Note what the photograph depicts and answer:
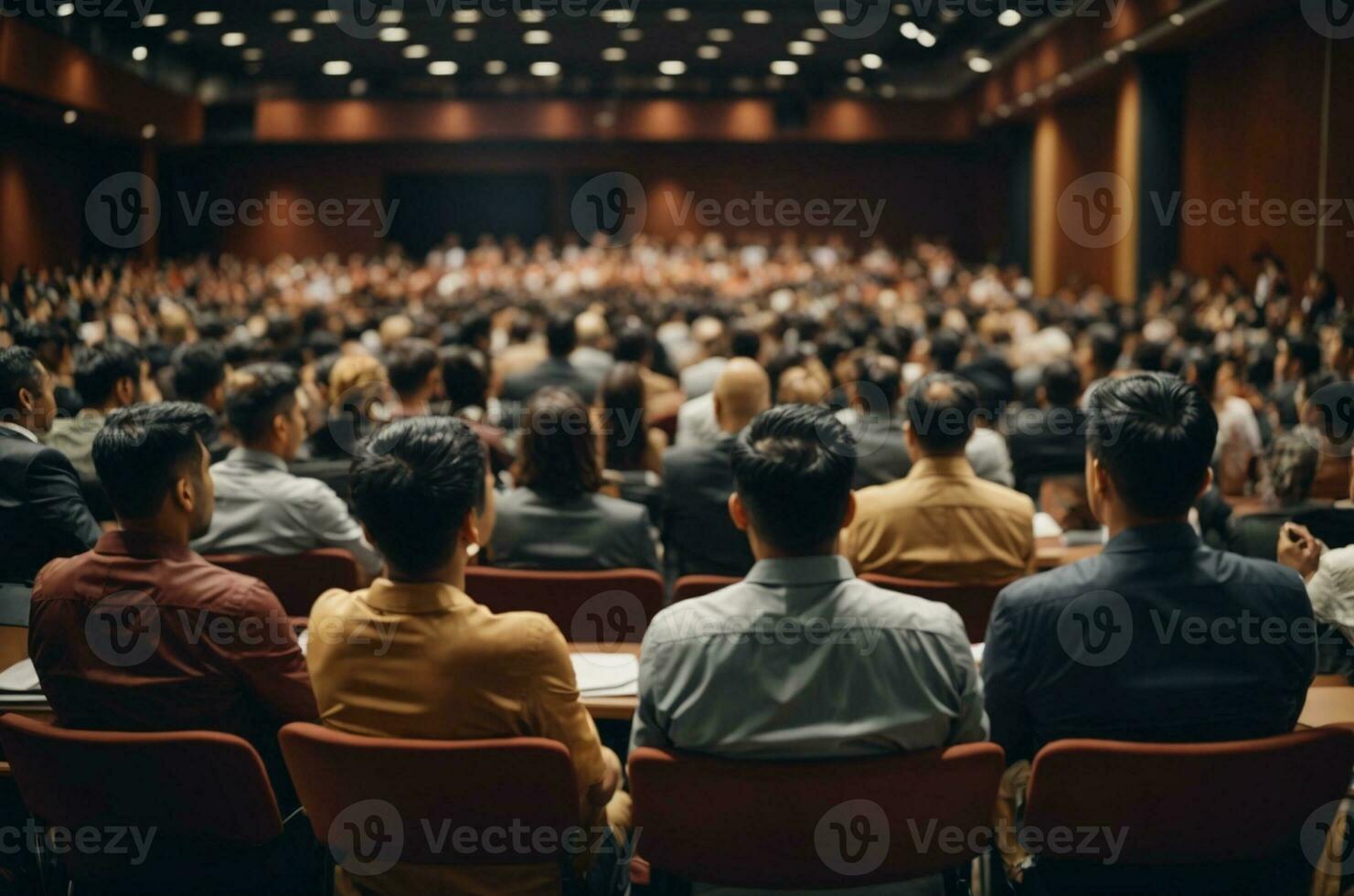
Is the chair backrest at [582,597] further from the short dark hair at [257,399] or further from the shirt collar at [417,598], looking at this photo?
the shirt collar at [417,598]

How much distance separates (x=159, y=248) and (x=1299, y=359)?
17.7 m

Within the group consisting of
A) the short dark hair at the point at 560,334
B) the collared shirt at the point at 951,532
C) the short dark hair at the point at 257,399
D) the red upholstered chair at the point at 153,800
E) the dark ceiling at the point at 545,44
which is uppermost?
the dark ceiling at the point at 545,44

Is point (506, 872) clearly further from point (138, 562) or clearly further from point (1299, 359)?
point (1299, 359)

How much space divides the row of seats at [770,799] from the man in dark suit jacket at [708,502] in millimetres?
2452

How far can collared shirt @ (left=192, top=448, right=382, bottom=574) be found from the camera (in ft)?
12.0

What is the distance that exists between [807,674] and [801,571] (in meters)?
0.18

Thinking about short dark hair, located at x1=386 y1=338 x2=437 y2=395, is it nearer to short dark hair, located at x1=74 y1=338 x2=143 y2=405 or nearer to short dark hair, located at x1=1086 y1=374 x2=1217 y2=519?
short dark hair, located at x1=74 y1=338 x2=143 y2=405

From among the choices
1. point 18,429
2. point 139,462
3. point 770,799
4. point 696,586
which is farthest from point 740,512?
point 18,429

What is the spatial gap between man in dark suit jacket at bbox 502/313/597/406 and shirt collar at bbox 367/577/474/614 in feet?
16.6

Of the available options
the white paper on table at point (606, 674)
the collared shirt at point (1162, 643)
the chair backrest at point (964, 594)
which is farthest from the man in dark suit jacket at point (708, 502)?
the collared shirt at point (1162, 643)

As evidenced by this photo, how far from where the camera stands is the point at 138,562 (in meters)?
2.32

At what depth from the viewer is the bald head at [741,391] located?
15.5ft

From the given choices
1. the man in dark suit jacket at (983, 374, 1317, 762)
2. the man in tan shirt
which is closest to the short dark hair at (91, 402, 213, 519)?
the man in dark suit jacket at (983, 374, 1317, 762)

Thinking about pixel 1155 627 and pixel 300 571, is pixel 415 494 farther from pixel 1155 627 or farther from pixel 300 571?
pixel 300 571
